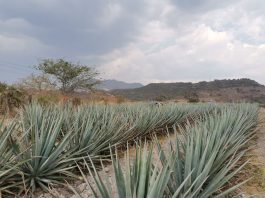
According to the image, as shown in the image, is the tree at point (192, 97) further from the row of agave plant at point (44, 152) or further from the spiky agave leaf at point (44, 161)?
the spiky agave leaf at point (44, 161)

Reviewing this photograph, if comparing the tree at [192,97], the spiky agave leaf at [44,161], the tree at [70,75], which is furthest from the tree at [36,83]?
the spiky agave leaf at [44,161]

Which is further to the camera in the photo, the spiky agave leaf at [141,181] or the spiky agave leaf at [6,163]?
the spiky agave leaf at [6,163]

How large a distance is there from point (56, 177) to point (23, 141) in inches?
29.0

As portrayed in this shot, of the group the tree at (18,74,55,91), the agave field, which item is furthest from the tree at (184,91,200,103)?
the agave field

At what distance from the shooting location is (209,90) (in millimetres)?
63812

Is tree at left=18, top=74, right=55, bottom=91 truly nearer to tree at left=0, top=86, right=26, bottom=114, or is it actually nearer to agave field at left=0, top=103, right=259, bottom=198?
tree at left=0, top=86, right=26, bottom=114

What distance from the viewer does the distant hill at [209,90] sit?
187ft

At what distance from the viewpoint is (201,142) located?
14.6 ft

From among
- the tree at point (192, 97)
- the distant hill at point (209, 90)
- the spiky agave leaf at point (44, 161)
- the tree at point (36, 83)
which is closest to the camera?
the spiky agave leaf at point (44, 161)

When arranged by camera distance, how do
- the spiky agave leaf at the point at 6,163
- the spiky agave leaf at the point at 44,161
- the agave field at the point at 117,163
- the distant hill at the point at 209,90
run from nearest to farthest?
the agave field at the point at 117,163 < the spiky agave leaf at the point at 6,163 < the spiky agave leaf at the point at 44,161 < the distant hill at the point at 209,90

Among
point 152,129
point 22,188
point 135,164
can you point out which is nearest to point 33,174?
point 22,188

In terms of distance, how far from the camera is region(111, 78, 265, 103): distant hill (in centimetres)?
5694

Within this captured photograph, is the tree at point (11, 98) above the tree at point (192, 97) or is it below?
above

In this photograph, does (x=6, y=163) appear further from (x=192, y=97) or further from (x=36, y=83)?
(x=192, y=97)
